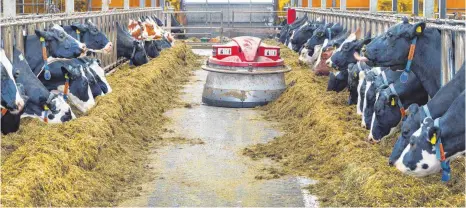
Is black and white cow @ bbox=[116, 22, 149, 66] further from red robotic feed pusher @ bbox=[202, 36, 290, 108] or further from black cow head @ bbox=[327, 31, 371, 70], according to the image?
black cow head @ bbox=[327, 31, 371, 70]

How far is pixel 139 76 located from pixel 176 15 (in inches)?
977

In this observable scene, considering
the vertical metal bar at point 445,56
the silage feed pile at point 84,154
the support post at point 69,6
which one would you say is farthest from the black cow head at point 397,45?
the support post at point 69,6

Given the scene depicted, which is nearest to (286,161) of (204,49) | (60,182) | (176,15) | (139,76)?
(60,182)

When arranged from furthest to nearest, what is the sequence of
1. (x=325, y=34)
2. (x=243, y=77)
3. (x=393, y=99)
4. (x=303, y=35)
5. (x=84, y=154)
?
(x=303, y=35) → (x=325, y=34) → (x=243, y=77) → (x=393, y=99) → (x=84, y=154)

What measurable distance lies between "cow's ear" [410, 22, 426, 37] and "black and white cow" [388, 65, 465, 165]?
5.96 feet

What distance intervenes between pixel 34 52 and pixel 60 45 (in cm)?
54

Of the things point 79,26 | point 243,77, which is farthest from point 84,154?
point 243,77

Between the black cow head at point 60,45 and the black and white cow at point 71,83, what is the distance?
5.2 inches

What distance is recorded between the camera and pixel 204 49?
35.0 meters

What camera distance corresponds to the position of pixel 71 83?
13.2 metres

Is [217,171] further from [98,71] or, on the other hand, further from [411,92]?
[98,71]

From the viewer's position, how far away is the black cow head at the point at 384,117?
Answer: 10.3 metres

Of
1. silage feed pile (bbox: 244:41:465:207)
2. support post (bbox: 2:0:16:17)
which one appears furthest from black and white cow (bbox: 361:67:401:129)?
support post (bbox: 2:0:16:17)

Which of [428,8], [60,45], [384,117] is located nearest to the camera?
[384,117]
